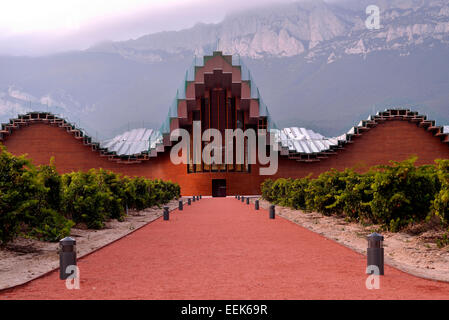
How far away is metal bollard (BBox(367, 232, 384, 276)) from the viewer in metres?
7.25

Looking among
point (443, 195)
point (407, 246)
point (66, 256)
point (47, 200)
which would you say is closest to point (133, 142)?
point (47, 200)

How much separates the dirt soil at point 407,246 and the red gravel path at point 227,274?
0.50 meters

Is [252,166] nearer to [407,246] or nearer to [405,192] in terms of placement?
[405,192]

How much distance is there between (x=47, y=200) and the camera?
12.4 metres

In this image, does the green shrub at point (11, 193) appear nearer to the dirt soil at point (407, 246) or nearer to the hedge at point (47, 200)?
the hedge at point (47, 200)

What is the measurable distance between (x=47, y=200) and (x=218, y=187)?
1986 inches

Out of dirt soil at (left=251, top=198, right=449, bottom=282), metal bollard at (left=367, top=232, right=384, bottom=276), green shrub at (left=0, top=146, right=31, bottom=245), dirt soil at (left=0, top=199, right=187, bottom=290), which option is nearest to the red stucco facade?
dirt soil at (left=251, top=198, right=449, bottom=282)

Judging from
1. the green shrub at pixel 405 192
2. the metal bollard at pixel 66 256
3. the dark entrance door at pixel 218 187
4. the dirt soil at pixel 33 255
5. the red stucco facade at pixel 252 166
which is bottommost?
the dark entrance door at pixel 218 187

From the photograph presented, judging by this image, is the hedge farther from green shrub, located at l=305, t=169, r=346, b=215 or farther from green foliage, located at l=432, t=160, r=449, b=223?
green foliage, located at l=432, t=160, r=449, b=223

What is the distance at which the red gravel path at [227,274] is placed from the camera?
20.3 ft

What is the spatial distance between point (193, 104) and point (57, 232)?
165 feet

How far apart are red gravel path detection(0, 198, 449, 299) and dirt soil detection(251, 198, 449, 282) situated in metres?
0.50

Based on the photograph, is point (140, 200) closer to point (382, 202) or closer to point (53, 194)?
point (53, 194)

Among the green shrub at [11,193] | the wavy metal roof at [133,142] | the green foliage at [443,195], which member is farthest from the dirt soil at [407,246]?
the wavy metal roof at [133,142]
